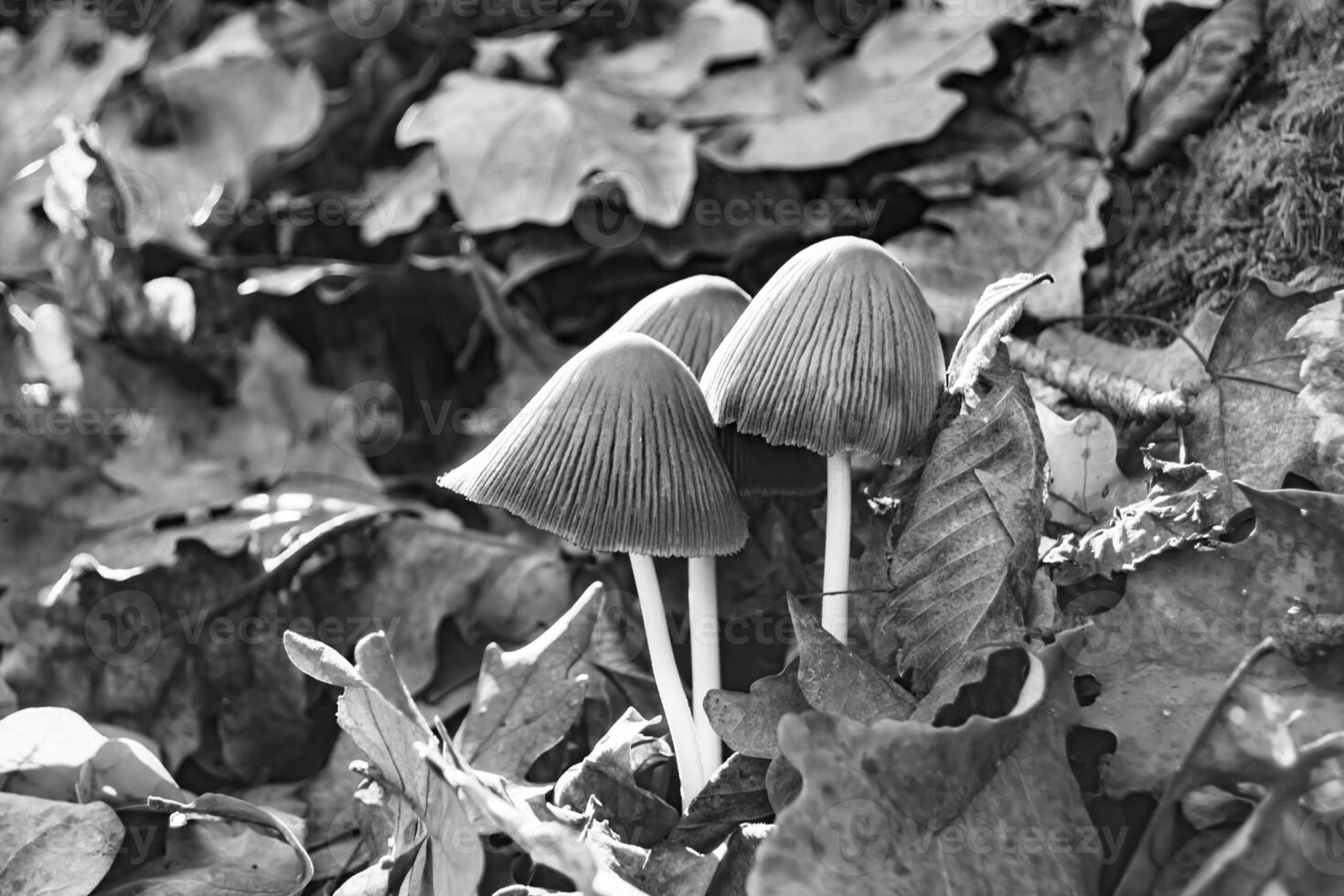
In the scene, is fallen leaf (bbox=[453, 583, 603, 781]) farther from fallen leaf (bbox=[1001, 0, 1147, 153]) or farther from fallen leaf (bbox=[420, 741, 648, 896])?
fallen leaf (bbox=[1001, 0, 1147, 153])

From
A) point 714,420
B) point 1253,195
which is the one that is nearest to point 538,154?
point 714,420

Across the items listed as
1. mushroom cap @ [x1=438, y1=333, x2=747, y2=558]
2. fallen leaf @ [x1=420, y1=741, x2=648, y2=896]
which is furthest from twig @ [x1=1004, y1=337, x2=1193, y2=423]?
fallen leaf @ [x1=420, y1=741, x2=648, y2=896]

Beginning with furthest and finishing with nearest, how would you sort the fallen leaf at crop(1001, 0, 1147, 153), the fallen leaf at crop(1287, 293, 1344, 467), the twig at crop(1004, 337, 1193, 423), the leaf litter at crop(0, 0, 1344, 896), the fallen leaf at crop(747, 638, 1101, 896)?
the fallen leaf at crop(1001, 0, 1147, 153) < the twig at crop(1004, 337, 1193, 423) < the fallen leaf at crop(1287, 293, 1344, 467) < the leaf litter at crop(0, 0, 1344, 896) < the fallen leaf at crop(747, 638, 1101, 896)

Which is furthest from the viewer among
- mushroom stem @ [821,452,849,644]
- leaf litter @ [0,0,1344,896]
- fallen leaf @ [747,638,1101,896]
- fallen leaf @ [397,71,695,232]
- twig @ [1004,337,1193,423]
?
fallen leaf @ [397,71,695,232]

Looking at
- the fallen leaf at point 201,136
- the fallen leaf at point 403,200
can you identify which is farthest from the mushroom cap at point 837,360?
the fallen leaf at point 201,136

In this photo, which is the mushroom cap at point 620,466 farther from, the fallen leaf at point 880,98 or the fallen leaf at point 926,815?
the fallen leaf at point 880,98

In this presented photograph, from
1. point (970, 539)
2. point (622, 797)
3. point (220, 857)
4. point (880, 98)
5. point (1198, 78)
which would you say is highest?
point (1198, 78)

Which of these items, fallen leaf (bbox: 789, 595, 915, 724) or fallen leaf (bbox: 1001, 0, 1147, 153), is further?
fallen leaf (bbox: 1001, 0, 1147, 153)

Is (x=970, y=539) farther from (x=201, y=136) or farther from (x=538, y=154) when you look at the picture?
(x=201, y=136)
